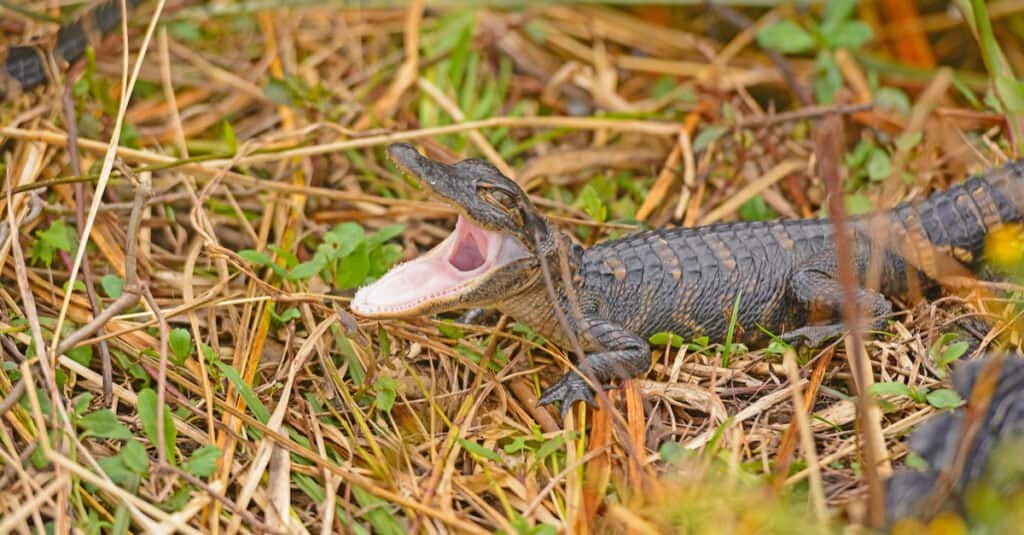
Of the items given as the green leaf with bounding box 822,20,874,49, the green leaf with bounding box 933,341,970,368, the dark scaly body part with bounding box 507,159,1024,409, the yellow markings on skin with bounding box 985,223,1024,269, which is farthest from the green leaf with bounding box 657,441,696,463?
the green leaf with bounding box 822,20,874,49

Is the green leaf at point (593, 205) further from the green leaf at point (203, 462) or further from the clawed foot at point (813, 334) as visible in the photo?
the green leaf at point (203, 462)

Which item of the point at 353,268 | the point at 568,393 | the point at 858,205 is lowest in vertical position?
the point at 568,393

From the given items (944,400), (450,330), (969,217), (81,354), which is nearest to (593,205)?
(450,330)

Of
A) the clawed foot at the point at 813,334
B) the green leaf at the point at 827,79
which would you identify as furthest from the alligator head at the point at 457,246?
the green leaf at the point at 827,79

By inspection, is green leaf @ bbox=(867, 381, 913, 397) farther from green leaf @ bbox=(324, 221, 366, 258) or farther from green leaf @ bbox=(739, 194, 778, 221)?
green leaf @ bbox=(324, 221, 366, 258)

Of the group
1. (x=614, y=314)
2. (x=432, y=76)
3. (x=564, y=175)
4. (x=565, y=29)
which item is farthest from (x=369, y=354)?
(x=565, y=29)

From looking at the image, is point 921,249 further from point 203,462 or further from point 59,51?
point 59,51
